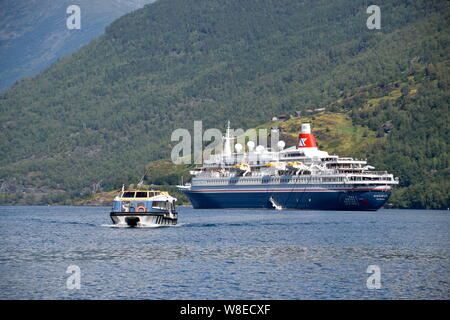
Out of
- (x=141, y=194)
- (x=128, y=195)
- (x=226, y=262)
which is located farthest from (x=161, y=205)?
(x=226, y=262)

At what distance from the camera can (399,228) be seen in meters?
132

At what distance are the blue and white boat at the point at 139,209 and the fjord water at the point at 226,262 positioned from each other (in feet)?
5.46

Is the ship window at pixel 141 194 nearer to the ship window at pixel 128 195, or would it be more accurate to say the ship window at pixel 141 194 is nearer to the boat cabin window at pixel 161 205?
the ship window at pixel 128 195

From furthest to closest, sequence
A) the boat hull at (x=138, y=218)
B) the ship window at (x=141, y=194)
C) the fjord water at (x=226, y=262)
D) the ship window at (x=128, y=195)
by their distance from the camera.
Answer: the ship window at (x=128, y=195) < the ship window at (x=141, y=194) < the boat hull at (x=138, y=218) < the fjord water at (x=226, y=262)

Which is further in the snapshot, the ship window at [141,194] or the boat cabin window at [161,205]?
the boat cabin window at [161,205]

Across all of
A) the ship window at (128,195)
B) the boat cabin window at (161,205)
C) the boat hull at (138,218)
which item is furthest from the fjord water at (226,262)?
the ship window at (128,195)

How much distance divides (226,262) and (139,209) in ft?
141

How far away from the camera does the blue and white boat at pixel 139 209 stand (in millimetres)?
123688

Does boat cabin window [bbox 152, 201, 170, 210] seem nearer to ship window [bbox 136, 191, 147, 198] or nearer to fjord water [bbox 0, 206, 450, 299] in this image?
ship window [bbox 136, 191, 147, 198]

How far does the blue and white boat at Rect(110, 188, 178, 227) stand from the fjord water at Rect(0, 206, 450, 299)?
65.5 inches

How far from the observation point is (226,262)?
274 feet
